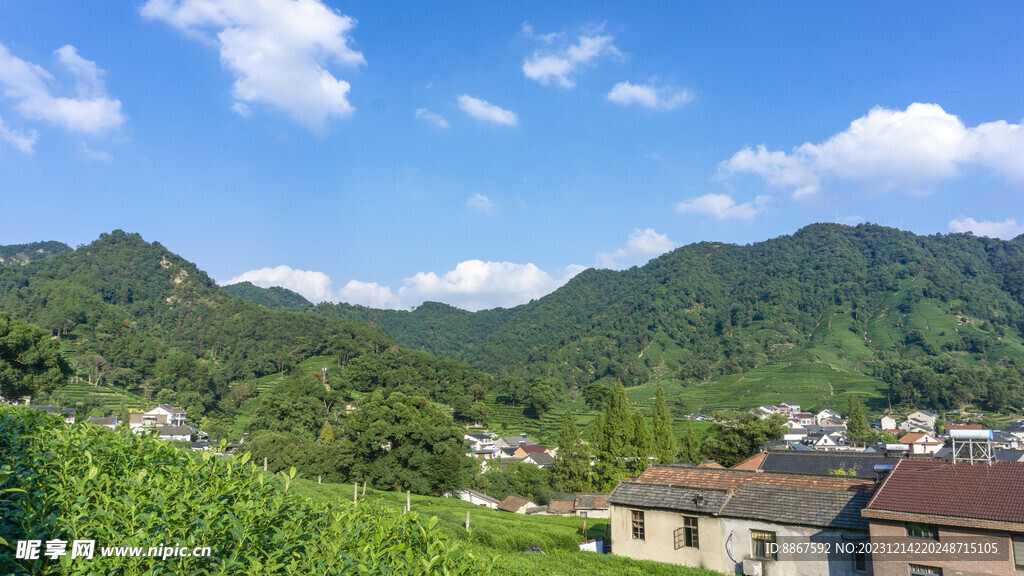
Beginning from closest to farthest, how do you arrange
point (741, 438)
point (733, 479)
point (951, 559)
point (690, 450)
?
1. point (951, 559)
2. point (733, 479)
3. point (741, 438)
4. point (690, 450)

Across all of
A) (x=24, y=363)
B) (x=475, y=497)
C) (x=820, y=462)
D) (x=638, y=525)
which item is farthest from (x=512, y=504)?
(x=24, y=363)

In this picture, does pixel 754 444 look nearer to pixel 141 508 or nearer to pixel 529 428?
pixel 141 508

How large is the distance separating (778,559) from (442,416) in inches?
1352

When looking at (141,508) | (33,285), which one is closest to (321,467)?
(141,508)

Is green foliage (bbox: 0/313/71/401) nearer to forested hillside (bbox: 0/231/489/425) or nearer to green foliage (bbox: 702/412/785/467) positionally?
forested hillside (bbox: 0/231/489/425)

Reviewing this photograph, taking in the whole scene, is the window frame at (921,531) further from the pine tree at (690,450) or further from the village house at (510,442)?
the village house at (510,442)

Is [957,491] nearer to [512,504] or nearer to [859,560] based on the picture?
[859,560]

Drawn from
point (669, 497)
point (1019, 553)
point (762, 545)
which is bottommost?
point (762, 545)

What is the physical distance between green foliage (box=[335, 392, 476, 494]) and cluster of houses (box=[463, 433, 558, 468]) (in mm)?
26419

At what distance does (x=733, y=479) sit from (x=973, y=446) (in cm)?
741

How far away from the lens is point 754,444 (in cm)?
4453

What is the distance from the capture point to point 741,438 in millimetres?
Answer: 45250

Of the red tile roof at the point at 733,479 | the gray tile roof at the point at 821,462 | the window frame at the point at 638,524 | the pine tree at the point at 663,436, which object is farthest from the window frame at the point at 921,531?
the pine tree at the point at 663,436

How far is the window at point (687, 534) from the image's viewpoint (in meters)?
19.0
